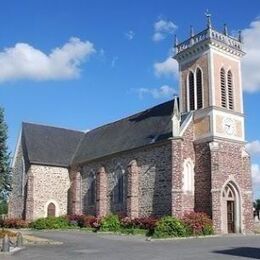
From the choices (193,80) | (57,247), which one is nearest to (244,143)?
(193,80)

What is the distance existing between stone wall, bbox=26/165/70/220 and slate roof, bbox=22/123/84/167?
803mm

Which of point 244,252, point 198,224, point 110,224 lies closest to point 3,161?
point 110,224

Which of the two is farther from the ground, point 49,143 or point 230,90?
point 230,90

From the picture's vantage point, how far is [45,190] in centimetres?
4325

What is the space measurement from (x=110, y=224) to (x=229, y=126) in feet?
36.2

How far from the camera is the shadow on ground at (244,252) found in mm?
17422

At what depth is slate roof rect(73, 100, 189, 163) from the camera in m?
34.7

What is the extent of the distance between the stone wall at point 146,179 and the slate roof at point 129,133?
2.51ft

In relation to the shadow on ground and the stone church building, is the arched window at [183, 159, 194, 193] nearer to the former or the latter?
the stone church building

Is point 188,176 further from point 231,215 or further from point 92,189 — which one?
point 92,189

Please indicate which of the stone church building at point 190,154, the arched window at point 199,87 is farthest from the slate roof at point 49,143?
the arched window at point 199,87

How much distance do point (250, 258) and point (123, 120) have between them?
27268mm

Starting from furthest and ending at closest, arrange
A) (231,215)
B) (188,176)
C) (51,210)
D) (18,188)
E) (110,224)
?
(18,188), (51,210), (110,224), (231,215), (188,176)

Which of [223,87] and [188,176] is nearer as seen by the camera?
[188,176]
